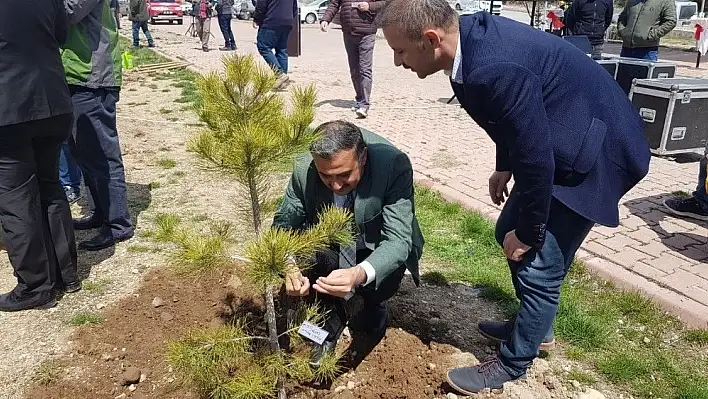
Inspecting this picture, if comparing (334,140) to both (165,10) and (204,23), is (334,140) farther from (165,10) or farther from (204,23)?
(165,10)

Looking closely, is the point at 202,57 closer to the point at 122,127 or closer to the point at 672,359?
the point at 122,127

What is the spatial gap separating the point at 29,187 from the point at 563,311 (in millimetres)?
2839

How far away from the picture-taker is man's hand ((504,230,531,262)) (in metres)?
2.32

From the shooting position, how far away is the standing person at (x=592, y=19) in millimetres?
7535

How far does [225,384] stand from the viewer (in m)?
2.17

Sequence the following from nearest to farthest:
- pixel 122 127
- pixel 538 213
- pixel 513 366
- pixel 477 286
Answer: pixel 538 213, pixel 513 366, pixel 477 286, pixel 122 127

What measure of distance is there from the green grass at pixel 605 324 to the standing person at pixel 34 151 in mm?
2125

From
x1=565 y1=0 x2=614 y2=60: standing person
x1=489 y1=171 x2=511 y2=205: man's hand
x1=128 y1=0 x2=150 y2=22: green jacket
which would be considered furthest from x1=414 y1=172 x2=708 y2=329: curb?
x1=128 y1=0 x2=150 y2=22: green jacket

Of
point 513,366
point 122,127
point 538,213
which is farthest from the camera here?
point 122,127

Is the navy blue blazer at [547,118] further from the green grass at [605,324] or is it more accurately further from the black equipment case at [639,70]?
the black equipment case at [639,70]

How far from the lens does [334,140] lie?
224 cm

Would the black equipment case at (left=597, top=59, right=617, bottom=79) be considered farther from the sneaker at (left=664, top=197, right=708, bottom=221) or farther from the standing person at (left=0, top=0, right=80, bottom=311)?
the standing person at (left=0, top=0, right=80, bottom=311)

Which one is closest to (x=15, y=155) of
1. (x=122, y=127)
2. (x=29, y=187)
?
(x=29, y=187)

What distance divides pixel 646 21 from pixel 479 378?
6.03 metres
